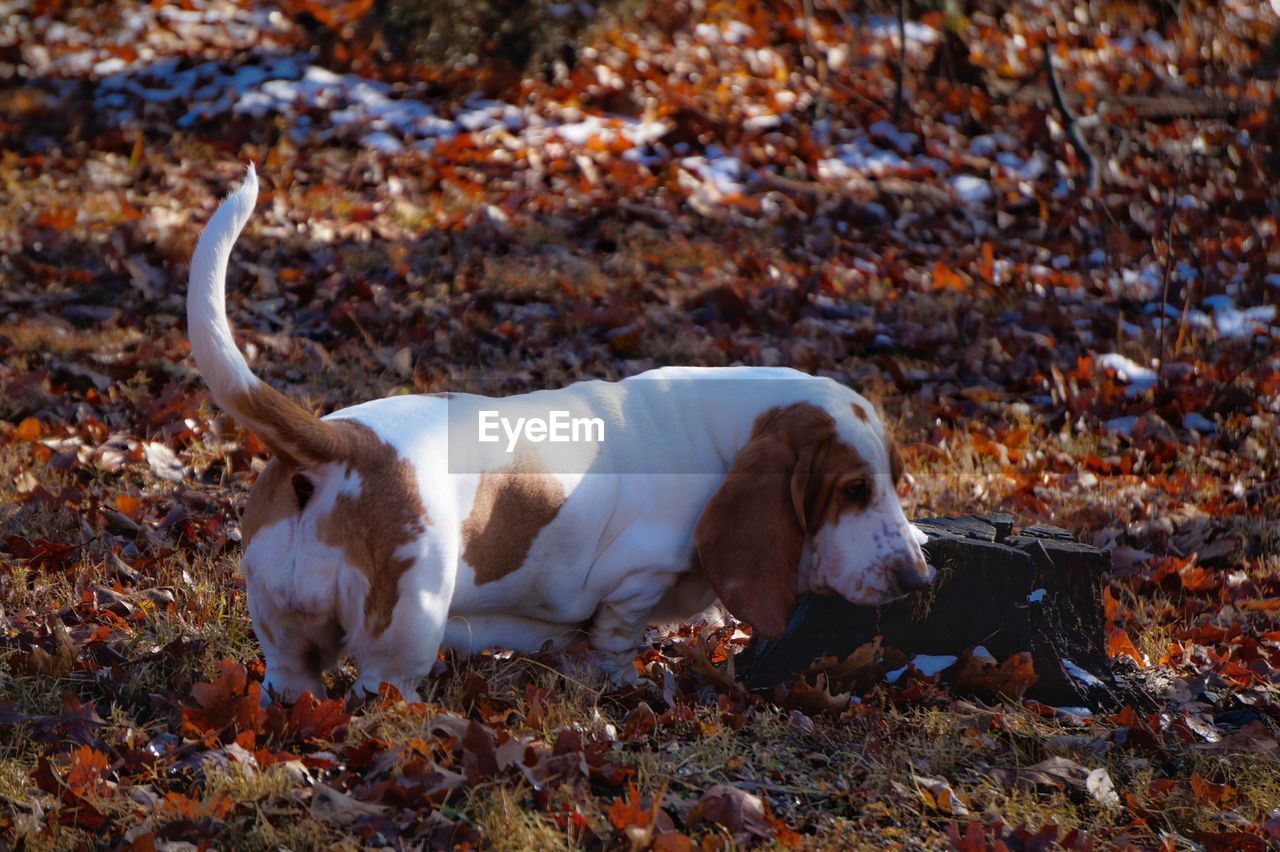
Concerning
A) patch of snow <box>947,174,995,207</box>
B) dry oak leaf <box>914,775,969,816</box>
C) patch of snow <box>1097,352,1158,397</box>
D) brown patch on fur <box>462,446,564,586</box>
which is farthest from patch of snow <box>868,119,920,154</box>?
dry oak leaf <box>914,775,969,816</box>

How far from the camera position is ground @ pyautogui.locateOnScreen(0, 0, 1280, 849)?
9.93 ft

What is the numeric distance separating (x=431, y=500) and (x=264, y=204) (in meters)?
5.80

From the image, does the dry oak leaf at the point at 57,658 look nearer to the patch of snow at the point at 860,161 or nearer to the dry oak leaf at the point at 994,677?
the dry oak leaf at the point at 994,677

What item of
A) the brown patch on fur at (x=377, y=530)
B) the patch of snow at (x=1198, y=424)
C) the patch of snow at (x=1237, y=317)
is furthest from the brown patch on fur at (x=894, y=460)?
the patch of snow at (x=1237, y=317)

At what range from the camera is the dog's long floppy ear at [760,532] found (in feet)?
11.4

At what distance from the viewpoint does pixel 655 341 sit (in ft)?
22.9

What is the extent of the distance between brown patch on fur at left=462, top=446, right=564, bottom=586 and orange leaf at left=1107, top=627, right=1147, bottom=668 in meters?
1.90

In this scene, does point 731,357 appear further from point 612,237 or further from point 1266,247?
point 1266,247

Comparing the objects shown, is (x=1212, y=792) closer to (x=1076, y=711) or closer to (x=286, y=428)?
(x=1076, y=711)

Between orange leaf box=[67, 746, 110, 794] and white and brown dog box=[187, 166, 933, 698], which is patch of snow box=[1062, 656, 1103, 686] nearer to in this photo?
white and brown dog box=[187, 166, 933, 698]

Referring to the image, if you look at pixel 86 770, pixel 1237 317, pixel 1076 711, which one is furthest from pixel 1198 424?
pixel 86 770

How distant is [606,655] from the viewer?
3703mm

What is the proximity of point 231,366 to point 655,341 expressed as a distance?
13.5ft

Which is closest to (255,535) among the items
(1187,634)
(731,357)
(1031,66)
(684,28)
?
(1187,634)
